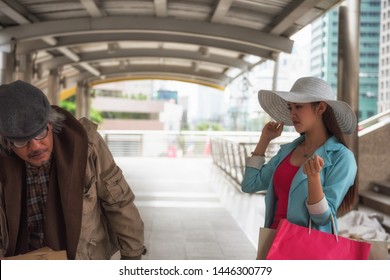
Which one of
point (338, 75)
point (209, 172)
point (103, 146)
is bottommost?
point (209, 172)

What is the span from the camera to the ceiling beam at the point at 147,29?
21.2ft

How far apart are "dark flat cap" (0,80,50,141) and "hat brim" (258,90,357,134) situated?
0.69m

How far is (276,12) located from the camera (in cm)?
580

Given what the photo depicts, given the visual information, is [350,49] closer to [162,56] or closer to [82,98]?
[162,56]

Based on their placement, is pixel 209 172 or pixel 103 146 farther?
pixel 209 172

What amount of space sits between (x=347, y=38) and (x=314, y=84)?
17.6 feet

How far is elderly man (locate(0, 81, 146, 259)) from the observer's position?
138 centimetres

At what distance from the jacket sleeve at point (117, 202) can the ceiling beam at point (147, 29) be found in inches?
199

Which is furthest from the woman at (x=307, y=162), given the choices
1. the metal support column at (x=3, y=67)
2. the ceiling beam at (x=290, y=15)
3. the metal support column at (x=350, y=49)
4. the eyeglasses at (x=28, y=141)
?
the metal support column at (x=3, y=67)
